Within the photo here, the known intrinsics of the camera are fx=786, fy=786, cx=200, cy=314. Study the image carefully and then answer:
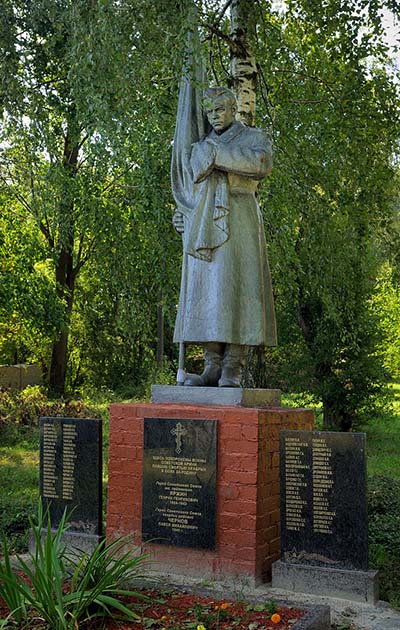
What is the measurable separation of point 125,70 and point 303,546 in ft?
16.2

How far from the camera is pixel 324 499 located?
5.38 metres

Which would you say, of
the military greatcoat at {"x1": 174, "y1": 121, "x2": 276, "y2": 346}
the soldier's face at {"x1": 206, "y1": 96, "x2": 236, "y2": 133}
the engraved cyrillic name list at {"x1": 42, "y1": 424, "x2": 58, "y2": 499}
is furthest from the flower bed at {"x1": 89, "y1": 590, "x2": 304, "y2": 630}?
the soldier's face at {"x1": 206, "y1": 96, "x2": 236, "y2": 133}

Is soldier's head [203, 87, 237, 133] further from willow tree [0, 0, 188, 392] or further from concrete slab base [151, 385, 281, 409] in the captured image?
concrete slab base [151, 385, 281, 409]

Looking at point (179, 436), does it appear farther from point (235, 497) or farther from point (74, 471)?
point (74, 471)

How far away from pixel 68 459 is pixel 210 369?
140cm

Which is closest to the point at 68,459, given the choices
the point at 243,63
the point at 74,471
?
the point at 74,471

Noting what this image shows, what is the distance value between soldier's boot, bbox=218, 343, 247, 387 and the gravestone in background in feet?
2.52

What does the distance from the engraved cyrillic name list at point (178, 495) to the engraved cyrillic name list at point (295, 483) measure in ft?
2.07

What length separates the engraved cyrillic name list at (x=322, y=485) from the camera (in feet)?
17.6

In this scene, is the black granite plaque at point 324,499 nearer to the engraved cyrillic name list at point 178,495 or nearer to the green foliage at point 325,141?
the engraved cyrillic name list at point 178,495

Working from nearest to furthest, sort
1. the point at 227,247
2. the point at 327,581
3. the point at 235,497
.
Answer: the point at 327,581
the point at 235,497
the point at 227,247

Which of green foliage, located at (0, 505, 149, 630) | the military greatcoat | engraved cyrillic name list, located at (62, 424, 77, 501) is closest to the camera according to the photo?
green foliage, located at (0, 505, 149, 630)

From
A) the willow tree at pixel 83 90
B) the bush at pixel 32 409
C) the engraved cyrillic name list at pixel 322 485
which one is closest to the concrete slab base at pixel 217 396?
the engraved cyrillic name list at pixel 322 485

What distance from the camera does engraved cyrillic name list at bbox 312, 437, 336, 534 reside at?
537cm
